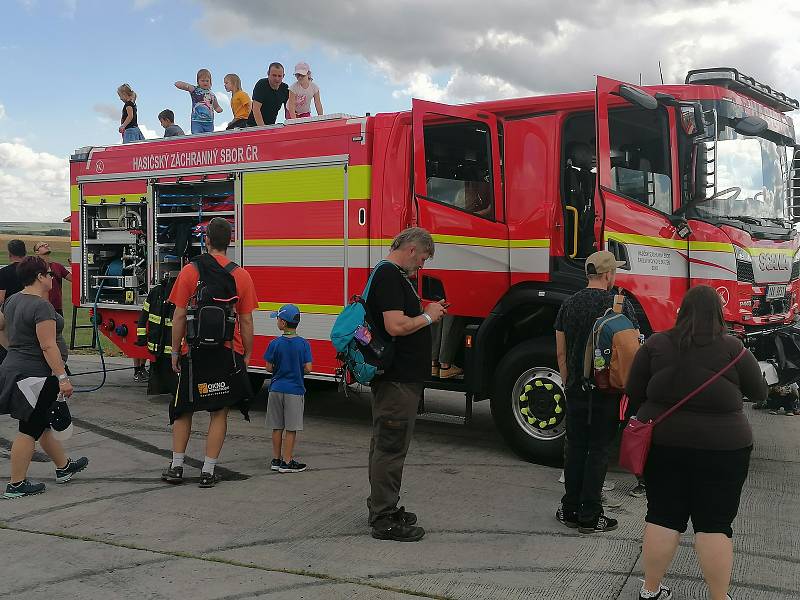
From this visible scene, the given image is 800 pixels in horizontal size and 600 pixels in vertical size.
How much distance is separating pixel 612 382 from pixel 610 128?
2.39 metres

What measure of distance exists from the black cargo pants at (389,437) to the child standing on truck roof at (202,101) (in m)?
6.40

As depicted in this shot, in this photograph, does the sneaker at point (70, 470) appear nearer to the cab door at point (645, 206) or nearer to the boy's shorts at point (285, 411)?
the boy's shorts at point (285, 411)

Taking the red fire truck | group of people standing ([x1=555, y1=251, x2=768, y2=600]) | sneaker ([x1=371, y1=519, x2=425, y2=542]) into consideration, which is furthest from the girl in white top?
group of people standing ([x1=555, y1=251, x2=768, y2=600])

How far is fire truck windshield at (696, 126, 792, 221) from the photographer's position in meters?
6.12

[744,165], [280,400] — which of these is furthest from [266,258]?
[744,165]

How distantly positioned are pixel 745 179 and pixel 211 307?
161 inches

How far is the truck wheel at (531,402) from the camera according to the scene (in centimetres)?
648

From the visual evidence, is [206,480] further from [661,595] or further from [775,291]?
[775,291]

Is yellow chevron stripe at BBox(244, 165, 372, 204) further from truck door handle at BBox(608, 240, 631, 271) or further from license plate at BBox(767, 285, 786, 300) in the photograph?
license plate at BBox(767, 285, 786, 300)

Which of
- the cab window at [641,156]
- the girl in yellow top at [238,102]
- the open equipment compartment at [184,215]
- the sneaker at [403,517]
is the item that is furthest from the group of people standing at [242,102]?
the sneaker at [403,517]

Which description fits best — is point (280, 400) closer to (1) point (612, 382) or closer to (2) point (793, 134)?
(1) point (612, 382)

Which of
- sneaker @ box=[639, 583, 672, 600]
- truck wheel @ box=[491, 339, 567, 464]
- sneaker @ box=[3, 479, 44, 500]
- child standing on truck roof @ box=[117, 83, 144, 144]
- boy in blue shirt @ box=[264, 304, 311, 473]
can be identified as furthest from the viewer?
child standing on truck roof @ box=[117, 83, 144, 144]

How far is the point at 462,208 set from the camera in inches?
273

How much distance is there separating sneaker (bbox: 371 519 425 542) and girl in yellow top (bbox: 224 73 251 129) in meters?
6.49
